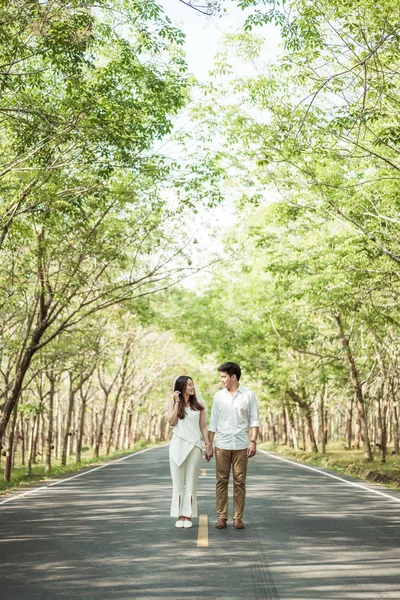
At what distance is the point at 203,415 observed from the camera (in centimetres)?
907

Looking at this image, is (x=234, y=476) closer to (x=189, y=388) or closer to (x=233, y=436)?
(x=233, y=436)

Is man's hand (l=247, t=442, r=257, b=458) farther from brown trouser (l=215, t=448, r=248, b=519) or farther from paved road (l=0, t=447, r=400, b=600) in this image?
paved road (l=0, t=447, r=400, b=600)

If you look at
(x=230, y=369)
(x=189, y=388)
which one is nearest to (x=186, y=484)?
(x=189, y=388)

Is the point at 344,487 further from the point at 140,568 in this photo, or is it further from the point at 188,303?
the point at 188,303

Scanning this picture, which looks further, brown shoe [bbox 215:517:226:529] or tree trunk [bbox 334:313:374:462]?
tree trunk [bbox 334:313:374:462]

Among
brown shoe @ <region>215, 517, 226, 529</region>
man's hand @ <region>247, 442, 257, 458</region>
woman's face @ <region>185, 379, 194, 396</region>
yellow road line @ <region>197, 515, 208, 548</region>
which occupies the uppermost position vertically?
woman's face @ <region>185, 379, 194, 396</region>

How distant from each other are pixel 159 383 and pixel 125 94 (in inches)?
1680

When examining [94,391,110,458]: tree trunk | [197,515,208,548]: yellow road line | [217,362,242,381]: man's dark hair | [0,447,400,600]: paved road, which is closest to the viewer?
[0,447,400,600]: paved road

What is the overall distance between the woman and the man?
224mm

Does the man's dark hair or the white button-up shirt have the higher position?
the man's dark hair

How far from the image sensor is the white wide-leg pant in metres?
8.87

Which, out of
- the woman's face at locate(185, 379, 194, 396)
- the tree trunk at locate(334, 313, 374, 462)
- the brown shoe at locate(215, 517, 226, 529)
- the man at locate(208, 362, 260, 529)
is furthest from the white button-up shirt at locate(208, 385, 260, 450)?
the tree trunk at locate(334, 313, 374, 462)

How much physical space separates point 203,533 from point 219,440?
1147 millimetres

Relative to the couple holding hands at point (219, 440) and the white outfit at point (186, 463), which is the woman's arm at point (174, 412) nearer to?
the couple holding hands at point (219, 440)
